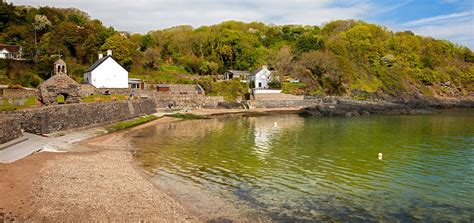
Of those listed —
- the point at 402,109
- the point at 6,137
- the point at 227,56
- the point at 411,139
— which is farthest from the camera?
the point at 227,56

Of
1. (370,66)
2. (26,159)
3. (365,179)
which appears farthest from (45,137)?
(370,66)

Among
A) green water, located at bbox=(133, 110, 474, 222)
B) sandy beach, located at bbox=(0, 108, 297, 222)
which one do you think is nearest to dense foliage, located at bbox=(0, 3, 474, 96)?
green water, located at bbox=(133, 110, 474, 222)

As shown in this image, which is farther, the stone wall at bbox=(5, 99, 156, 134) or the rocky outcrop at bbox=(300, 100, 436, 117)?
the rocky outcrop at bbox=(300, 100, 436, 117)

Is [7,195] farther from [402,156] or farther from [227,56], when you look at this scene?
[227,56]

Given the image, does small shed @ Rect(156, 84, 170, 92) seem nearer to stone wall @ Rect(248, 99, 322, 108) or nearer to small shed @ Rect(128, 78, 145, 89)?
small shed @ Rect(128, 78, 145, 89)

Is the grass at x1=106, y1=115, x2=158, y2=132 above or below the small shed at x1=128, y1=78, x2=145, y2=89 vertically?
below

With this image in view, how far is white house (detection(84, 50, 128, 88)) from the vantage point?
50812mm

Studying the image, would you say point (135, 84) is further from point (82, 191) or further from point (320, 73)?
point (82, 191)

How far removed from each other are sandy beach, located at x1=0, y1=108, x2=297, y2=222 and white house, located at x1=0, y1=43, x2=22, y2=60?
5125 centimetres

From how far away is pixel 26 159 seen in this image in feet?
54.9

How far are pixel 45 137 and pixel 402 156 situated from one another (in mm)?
21691

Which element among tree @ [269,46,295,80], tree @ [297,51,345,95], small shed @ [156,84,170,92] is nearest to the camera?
small shed @ [156,84,170,92]

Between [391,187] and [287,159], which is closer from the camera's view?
[391,187]

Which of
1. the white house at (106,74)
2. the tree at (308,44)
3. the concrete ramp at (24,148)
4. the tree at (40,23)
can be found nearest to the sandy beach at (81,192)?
the concrete ramp at (24,148)
